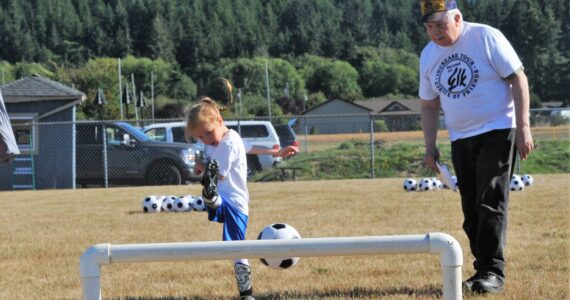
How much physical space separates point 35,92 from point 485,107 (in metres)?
20.6

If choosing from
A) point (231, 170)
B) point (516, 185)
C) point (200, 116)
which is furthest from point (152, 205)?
point (200, 116)

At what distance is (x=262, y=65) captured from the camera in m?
141

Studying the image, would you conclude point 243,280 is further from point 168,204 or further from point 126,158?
point 126,158

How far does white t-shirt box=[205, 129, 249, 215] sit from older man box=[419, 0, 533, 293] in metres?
1.49

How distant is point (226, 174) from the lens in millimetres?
5965

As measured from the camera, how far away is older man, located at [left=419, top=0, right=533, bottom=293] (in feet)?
19.0

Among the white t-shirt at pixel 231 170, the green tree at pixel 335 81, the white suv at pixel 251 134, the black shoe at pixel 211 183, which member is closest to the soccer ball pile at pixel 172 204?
the white t-shirt at pixel 231 170

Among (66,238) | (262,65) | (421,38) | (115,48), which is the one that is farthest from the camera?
(421,38)

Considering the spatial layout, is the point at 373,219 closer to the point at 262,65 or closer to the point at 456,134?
the point at 456,134

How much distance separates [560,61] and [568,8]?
872 cm

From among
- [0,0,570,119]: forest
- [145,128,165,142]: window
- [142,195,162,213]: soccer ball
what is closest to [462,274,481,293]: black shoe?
[142,195,162,213]: soccer ball

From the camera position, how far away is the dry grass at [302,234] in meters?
6.43

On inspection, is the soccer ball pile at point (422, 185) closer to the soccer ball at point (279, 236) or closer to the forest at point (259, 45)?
the soccer ball at point (279, 236)

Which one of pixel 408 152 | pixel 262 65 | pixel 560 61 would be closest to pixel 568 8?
pixel 560 61
